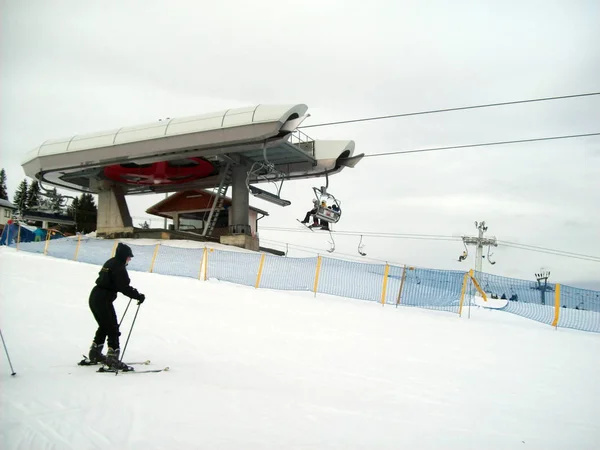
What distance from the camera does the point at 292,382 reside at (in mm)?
6008

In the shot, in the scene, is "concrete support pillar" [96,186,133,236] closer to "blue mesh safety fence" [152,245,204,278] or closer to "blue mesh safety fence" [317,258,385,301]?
"blue mesh safety fence" [152,245,204,278]

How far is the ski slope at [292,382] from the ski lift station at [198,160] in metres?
16.4

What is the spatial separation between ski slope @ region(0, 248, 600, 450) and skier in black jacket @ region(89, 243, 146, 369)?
0.28m

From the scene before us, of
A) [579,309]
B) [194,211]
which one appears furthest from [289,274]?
[194,211]

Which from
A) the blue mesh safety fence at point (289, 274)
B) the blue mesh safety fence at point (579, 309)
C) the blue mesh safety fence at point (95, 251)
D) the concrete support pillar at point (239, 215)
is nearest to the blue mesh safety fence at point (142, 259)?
the blue mesh safety fence at point (95, 251)

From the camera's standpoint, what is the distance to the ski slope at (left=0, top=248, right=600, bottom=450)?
13.0 ft

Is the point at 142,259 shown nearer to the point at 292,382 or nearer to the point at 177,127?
the point at 177,127

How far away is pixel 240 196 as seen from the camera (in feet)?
109

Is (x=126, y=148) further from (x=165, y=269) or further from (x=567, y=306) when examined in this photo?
(x=567, y=306)

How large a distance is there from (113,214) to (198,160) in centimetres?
978

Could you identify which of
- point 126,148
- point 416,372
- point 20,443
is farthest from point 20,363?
point 126,148

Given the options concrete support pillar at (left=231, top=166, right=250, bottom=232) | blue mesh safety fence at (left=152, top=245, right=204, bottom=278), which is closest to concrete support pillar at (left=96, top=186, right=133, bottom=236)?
concrete support pillar at (left=231, top=166, right=250, bottom=232)

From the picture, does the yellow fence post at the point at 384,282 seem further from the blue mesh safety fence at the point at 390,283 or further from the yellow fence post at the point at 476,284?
the yellow fence post at the point at 476,284

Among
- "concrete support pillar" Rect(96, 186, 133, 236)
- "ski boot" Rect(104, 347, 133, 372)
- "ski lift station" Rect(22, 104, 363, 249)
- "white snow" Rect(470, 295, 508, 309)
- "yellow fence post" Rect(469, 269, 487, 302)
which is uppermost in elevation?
"ski lift station" Rect(22, 104, 363, 249)
